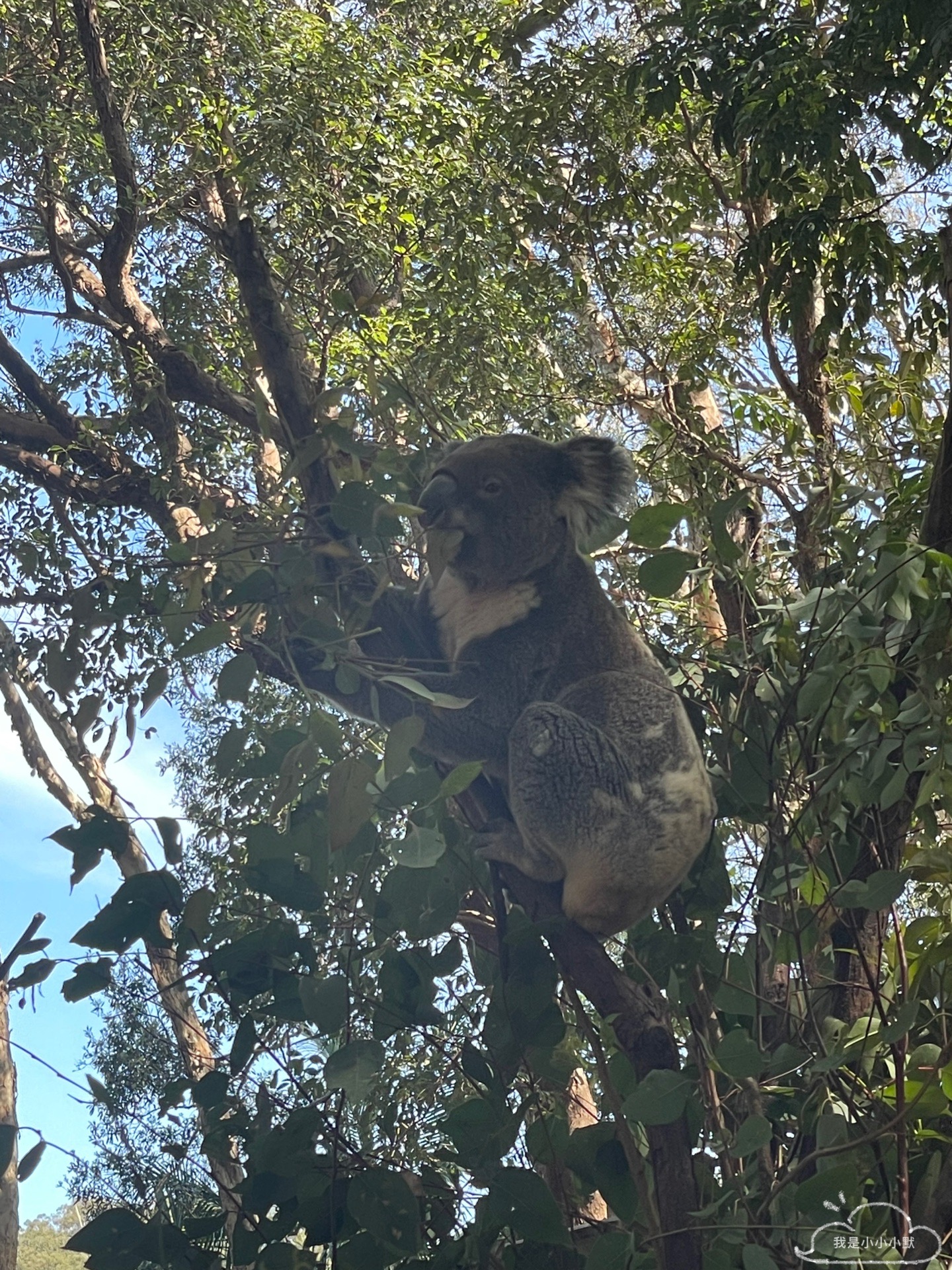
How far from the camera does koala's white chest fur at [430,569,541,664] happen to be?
2.56m

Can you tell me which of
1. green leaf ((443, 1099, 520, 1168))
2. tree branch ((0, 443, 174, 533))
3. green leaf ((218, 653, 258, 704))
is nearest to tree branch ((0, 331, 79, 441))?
tree branch ((0, 443, 174, 533))

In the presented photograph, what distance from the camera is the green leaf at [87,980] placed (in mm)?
1525

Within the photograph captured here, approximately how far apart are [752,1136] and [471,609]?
139 centimetres

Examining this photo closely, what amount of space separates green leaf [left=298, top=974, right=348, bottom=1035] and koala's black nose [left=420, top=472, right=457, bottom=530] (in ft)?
3.71

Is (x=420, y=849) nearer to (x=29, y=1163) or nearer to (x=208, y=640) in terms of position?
(x=208, y=640)

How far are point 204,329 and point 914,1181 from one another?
14.0 ft

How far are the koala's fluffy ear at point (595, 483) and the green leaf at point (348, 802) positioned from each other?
60.4 inches

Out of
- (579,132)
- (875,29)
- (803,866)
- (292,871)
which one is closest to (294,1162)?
(292,871)

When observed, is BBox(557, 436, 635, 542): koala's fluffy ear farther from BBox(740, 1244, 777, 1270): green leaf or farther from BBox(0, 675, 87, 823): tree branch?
BBox(0, 675, 87, 823): tree branch

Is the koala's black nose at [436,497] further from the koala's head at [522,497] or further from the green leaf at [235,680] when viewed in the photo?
the green leaf at [235,680]

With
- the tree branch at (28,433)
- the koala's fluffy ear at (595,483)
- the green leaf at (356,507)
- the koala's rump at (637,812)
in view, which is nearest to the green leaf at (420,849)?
the green leaf at (356,507)

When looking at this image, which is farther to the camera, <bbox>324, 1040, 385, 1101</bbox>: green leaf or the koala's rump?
the koala's rump

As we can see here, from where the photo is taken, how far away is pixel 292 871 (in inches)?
65.3

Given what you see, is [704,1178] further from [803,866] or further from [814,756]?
[814,756]
